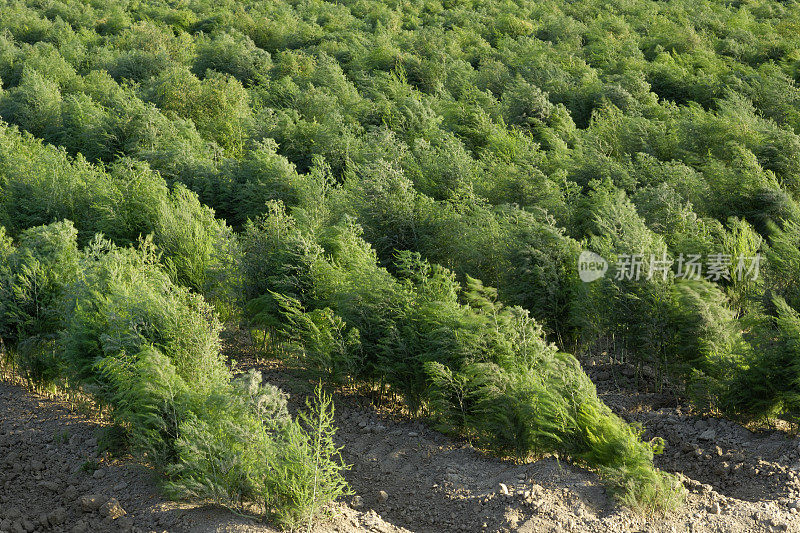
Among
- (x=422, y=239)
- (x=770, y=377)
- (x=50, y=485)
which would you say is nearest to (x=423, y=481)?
(x=50, y=485)

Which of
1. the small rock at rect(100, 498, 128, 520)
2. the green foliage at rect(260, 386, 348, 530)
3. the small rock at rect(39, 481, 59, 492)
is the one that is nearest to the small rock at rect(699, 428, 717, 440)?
the green foliage at rect(260, 386, 348, 530)

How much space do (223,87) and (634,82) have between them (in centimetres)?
1208

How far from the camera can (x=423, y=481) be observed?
8383 millimetres

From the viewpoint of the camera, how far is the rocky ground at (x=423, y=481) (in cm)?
732

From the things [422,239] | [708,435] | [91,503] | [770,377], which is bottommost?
[91,503]

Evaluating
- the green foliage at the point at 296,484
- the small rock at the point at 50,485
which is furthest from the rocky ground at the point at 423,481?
the green foliage at the point at 296,484

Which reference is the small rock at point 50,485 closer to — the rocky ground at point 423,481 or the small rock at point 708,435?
the rocky ground at point 423,481

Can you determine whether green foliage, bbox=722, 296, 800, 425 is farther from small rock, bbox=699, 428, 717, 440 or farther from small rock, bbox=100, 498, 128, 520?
small rock, bbox=100, 498, 128, 520

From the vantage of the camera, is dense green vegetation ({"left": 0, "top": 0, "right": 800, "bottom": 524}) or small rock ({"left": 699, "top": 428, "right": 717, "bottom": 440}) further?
small rock ({"left": 699, "top": 428, "right": 717, "bottom": 440})

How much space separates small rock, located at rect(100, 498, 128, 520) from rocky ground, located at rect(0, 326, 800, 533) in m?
0.01

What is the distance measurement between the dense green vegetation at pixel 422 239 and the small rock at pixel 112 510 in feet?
1.92

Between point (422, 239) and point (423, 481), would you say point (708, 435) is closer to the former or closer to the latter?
point (423, 481)

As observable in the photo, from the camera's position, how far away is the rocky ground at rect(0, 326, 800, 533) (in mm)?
7316

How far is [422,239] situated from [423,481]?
504cm
